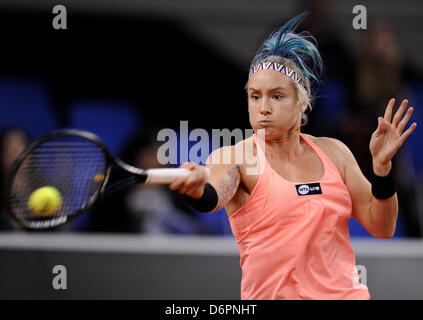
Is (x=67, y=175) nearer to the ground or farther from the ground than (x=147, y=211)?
nearer to the ground

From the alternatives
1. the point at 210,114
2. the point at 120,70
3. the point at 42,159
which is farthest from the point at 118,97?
the point at 42,159

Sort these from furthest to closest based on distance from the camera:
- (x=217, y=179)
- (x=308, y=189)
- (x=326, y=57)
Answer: (x=326, y=57) → (x=308, y=189) → (x=217, y=179)

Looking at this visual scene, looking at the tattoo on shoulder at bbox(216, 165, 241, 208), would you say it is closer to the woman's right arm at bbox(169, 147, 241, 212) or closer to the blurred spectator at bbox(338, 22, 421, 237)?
the woman's right arm at bbox(169, 147, 241, 212)

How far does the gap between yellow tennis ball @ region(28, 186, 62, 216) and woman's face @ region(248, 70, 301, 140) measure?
778 mm

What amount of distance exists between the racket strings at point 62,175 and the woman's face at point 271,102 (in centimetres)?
56

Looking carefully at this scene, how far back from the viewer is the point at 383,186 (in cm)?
228

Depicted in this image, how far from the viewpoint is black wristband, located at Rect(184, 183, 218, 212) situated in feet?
6.73

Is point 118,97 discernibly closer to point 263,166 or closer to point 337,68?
point 337,68

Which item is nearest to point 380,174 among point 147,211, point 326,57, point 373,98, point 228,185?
point 228,185

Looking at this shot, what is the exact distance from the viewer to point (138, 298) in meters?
3.77

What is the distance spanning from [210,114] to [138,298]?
3174 millimetres

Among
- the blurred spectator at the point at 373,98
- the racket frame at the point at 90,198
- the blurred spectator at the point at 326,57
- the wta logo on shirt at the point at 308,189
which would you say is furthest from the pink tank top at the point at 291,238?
the blurred spectator at the point at 373,98

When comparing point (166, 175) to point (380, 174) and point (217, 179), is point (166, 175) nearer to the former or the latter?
point (217, 179)

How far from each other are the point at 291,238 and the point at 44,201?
91cm
